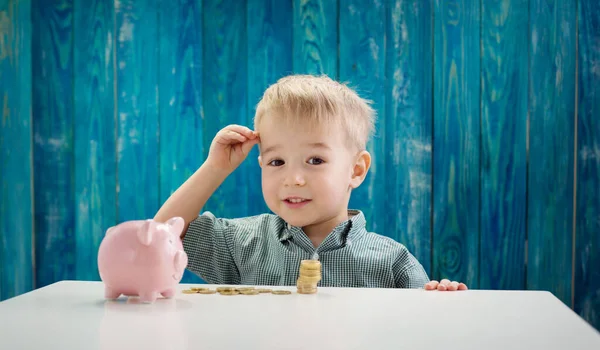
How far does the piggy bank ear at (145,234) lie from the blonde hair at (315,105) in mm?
585

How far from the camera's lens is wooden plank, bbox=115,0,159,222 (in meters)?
2.00

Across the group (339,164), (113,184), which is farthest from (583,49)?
(113,184)

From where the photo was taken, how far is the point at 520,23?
6.11 ft

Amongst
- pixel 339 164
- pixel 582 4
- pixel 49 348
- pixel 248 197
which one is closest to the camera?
pixel 49 348

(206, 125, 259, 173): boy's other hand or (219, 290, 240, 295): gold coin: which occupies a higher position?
(206, 125, 259, 173): boy's other hand

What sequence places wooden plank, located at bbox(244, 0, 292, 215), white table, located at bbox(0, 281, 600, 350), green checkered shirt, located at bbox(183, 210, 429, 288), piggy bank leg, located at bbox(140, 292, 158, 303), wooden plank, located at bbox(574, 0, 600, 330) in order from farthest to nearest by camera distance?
wooden plank, located at bbox(244, 0, 292, 215)
wooden plank, located at bbox(574, 0, 600, 330)
green checkered shirt, located at bbox(183, 210, 429, 288)
piggy bank leg, located at bbox(140, 292, 158, 303)
white table, located at bbox(0, 281, 600, 350)

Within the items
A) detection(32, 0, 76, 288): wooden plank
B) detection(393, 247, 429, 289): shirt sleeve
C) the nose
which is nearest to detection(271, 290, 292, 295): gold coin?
the nose

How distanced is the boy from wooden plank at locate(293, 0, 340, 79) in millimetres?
439

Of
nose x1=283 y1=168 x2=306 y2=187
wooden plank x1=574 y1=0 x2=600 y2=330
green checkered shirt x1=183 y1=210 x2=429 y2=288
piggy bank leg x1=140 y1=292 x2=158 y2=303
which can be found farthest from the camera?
wooden plank x1=574 y1=0 x2=600 y2=330

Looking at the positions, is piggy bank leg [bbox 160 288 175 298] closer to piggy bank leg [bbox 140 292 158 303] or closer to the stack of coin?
piggy bank leg [bbox 140 292 158 303]

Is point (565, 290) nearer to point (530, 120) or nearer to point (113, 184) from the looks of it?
point (530, 120)

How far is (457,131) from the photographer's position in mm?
1887

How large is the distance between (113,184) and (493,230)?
47.0 inches

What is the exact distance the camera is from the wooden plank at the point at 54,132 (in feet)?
6.66
